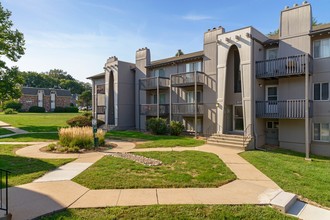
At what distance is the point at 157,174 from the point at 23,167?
17.5 ft

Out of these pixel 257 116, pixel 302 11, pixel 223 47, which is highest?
pixel 302 11

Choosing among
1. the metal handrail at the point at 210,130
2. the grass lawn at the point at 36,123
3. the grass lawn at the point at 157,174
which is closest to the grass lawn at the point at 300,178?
the grass lawn at the point at 157,174

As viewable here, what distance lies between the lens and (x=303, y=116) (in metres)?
13.5

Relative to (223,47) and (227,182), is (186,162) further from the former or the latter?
(223,47)

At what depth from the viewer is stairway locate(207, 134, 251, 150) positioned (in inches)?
561

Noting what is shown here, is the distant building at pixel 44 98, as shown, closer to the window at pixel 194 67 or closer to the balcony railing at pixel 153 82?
the balcony railing at pixel 153 82

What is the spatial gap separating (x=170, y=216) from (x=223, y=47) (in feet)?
47.5

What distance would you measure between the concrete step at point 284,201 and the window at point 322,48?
11872mm

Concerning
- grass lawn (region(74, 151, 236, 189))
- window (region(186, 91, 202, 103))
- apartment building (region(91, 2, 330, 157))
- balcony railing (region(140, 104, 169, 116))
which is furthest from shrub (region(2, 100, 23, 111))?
grass lawn (region(74, 151, 236, 189))

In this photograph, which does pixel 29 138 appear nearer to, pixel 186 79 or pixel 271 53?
pixel 186 79

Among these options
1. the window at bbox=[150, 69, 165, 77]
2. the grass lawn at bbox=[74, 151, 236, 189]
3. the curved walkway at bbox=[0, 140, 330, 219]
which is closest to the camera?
the curved walkway at bbox=[0, 140, 330, 219]

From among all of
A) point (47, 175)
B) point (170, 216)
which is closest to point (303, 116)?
point (170, 216)

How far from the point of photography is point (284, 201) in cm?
551

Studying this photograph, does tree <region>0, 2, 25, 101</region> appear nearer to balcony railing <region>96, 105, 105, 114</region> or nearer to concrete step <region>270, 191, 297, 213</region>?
balcony railing <region>96, 105, 105, 114</region>
